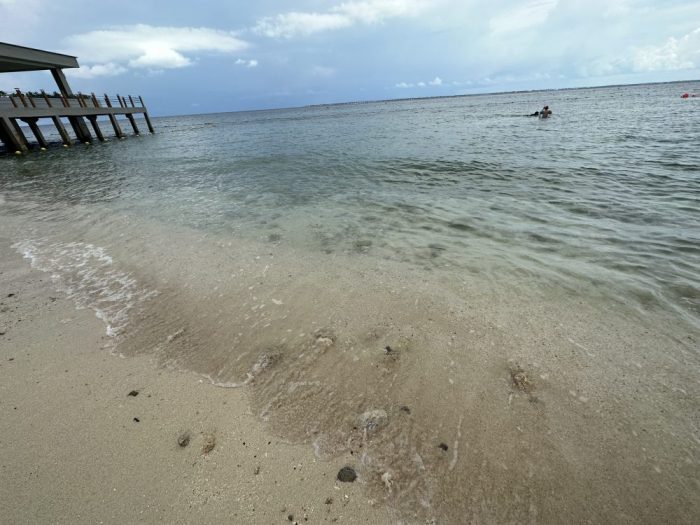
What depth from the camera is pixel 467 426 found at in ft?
9.17

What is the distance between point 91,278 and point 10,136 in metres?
30.1

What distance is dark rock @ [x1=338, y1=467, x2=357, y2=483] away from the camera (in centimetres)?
238

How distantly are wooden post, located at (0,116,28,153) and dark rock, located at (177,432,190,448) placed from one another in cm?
3402

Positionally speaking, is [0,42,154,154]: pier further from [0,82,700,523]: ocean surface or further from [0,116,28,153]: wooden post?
[0,82,700,523]: ocean surface

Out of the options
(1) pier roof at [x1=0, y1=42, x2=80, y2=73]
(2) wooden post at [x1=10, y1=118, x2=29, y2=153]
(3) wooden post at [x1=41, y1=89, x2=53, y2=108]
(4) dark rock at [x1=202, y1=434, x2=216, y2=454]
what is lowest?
(4) dark rock at [x1=202, y1=434, x2=216, y2=454]

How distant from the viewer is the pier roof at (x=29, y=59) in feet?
71.1

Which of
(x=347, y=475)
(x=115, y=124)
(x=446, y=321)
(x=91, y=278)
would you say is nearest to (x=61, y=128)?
(x=115, y=124)

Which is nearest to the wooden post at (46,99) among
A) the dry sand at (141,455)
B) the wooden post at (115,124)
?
the wooden post at (115,124)

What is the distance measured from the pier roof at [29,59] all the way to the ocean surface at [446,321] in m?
22.5

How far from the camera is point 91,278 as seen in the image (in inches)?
219

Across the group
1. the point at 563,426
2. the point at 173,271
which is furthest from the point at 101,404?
the point at 563,426

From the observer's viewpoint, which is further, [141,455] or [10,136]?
[10,136]

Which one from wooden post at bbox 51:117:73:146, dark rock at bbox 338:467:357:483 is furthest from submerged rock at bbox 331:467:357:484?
wooden post at bbox 51:117:73:146

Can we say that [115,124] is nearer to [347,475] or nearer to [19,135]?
[19,135]
